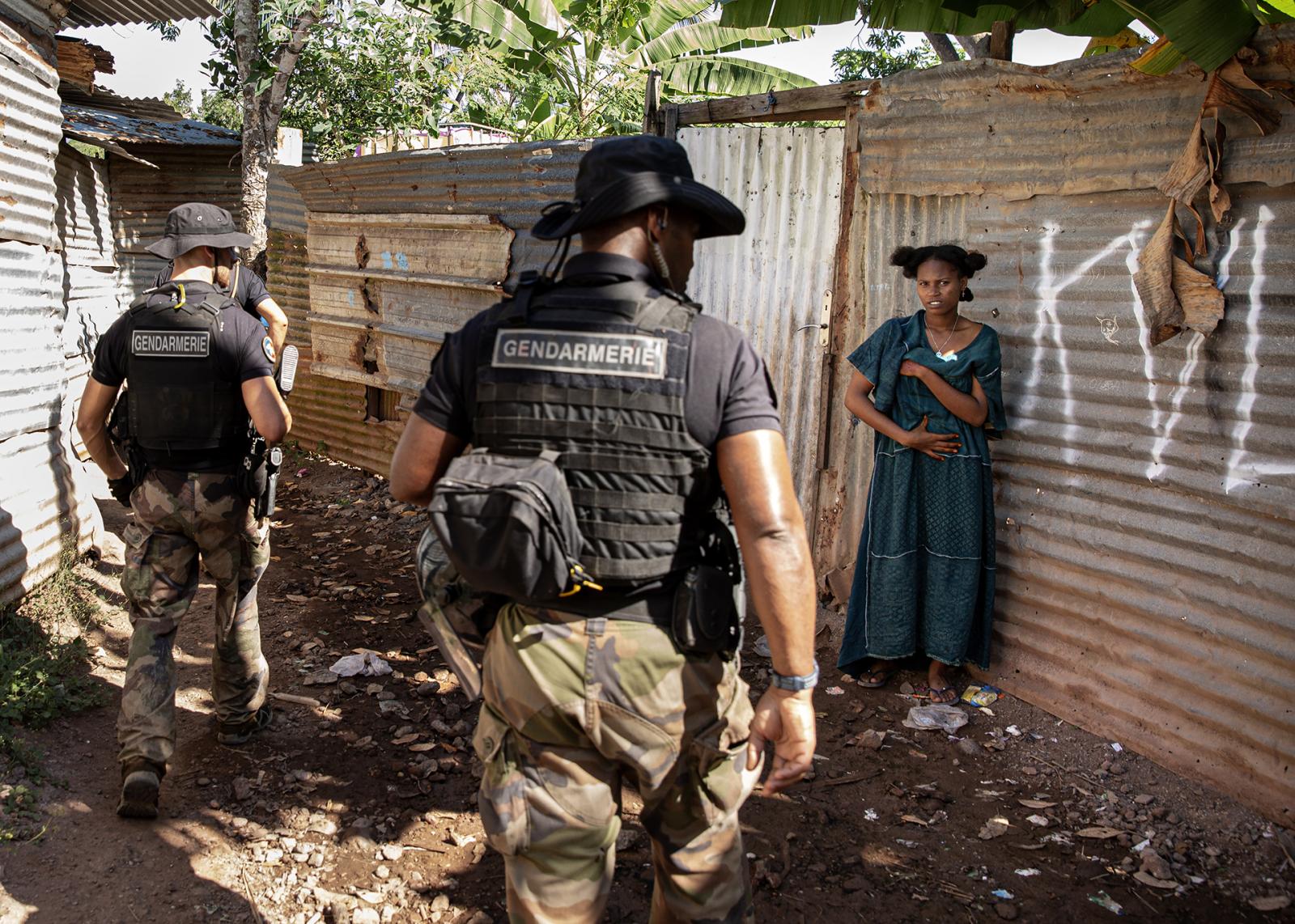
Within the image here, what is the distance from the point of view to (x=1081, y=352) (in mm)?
4117

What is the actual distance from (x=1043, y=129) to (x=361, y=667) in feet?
13.0

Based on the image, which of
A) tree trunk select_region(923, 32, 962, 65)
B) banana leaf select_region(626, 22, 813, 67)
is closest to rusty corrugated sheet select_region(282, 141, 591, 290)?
tree trunk select_region(923, 32, 962, 65)

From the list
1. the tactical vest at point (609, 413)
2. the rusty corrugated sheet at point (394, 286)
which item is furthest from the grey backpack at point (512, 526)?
the rusty corrugated sheet at point (394, 286)

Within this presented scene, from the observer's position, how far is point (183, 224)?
12.8 ft

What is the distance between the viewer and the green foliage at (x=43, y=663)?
3857 mm

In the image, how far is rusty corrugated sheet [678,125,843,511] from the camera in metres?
5.23

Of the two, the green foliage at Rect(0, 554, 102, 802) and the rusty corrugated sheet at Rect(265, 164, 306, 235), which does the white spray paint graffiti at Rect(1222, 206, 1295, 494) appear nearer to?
the green foliage at Rect(0, 554, 102, 802)

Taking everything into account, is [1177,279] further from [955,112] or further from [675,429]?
[675,429]

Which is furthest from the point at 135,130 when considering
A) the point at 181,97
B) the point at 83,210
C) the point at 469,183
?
the point at 181,97

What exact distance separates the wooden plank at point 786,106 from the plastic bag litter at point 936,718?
2941 millimetres

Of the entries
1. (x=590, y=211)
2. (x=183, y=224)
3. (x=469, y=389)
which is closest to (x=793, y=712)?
(x=469, y=389)

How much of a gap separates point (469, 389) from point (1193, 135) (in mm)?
2904

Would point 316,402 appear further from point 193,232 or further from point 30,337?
point 193,232

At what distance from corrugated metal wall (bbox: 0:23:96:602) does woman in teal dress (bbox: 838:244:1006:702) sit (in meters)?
4.15
